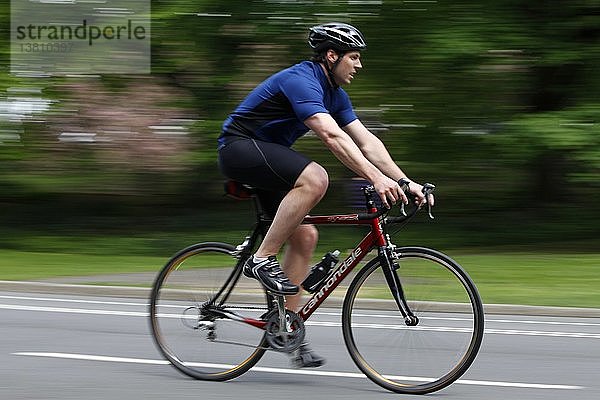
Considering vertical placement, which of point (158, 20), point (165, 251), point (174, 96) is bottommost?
point (165, 251)

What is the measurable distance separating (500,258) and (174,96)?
6151mm

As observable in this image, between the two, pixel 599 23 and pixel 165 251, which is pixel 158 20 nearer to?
pixel 165 251

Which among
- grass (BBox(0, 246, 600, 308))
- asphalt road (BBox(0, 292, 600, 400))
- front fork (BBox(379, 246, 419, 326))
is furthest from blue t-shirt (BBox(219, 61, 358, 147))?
grass (BBox(0, 246, 600, 308))

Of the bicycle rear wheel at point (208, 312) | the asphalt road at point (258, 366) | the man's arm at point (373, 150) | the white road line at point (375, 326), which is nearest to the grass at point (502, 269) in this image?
the asphalt road at point (258, 366)

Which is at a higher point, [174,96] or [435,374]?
[435,374]

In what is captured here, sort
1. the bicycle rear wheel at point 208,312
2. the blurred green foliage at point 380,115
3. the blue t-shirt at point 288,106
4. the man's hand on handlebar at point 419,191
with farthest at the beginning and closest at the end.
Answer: the blurred green foliage at point 380,115, the bicycle rear wheel at point 208,312, the blue t-shirt at point 288,106, the man's hand on handlebar at point 419,191

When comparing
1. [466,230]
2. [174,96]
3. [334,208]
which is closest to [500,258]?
[466,230]

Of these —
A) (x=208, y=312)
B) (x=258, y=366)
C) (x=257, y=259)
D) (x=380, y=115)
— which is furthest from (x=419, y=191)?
(x=380, y=115)

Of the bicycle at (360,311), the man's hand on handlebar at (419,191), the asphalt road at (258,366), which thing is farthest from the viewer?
the asphalt road at (258,366)

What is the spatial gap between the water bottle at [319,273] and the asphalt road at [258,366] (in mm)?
528

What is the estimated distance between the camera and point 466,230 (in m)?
19.0

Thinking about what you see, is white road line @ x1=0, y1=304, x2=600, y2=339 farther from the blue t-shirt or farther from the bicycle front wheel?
the blue t-shirt

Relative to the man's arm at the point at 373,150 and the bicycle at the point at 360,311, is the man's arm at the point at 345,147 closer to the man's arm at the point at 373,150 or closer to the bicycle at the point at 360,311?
the bicycle at the point at 360,311

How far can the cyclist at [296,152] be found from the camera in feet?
20.3
